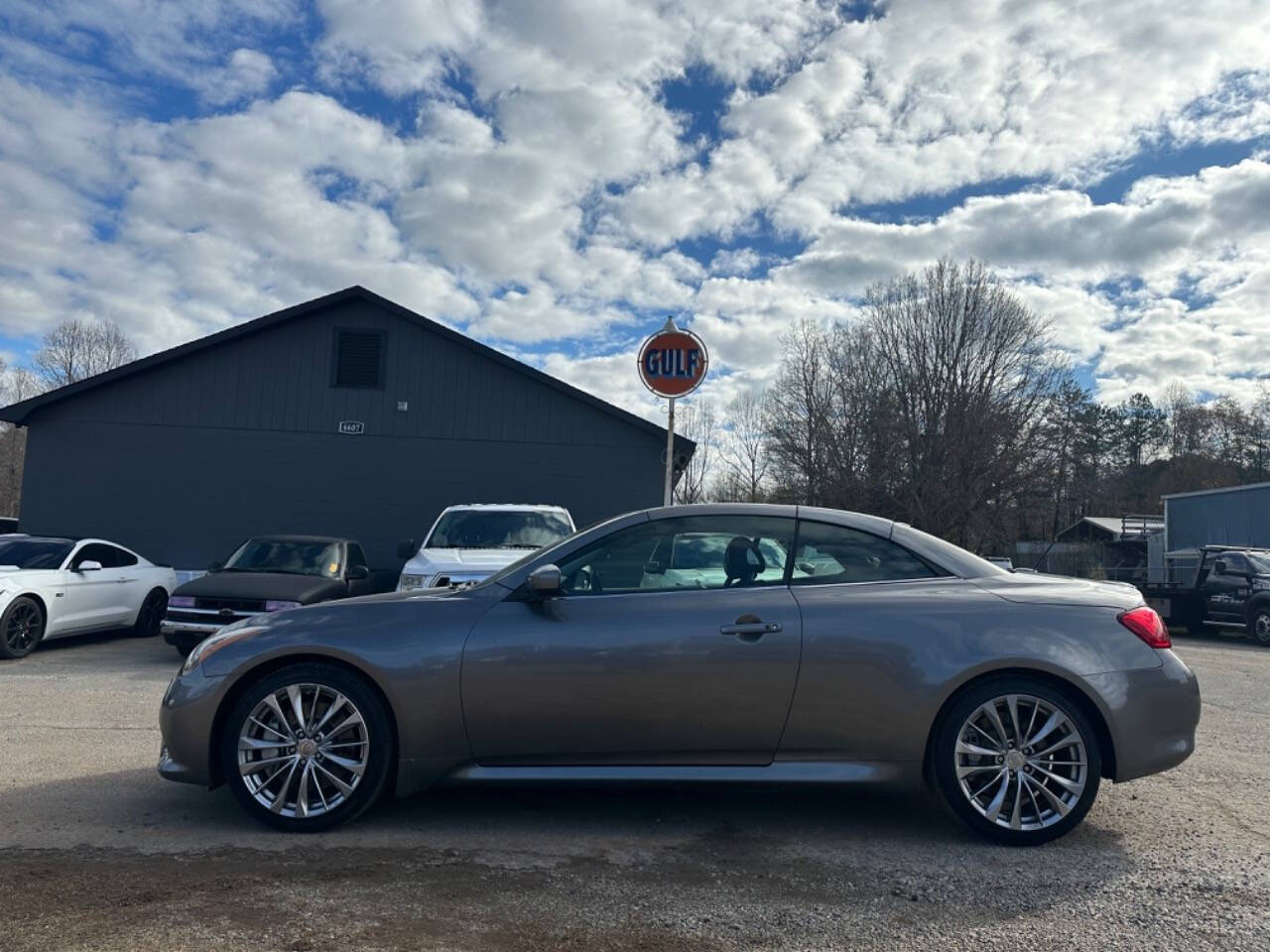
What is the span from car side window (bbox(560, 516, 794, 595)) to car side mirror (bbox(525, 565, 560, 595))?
13 cm

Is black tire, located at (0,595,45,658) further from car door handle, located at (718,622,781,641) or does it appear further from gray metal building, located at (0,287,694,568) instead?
car door handle, located at (718,622,781,641)

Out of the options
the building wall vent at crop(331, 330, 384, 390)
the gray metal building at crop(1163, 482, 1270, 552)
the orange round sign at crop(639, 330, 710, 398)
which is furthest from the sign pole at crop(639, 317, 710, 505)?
the gray metal building at crop(1163, 482, 1270, 552)

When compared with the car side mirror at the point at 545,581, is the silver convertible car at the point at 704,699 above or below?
below

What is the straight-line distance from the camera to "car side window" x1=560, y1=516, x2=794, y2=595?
14.9ft

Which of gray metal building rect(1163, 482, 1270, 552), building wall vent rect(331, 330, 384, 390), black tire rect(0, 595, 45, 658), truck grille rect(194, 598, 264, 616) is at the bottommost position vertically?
black tire rect(0, 595, 45, 658)

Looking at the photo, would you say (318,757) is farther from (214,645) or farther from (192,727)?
(214,645)

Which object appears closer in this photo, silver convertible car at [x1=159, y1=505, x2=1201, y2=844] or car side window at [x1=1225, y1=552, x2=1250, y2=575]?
silver convertible car at [x1=159, y1=505, x2=1201, y2=844]

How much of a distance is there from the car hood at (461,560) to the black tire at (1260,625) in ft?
44.3

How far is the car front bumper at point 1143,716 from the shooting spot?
427cm

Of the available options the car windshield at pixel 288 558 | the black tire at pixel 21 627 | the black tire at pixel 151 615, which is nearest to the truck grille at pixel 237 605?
the car windshield at pixel 288 558

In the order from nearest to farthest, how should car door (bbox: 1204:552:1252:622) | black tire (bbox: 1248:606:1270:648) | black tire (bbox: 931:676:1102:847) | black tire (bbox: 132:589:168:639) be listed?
black tire (bbox: 931:676:1102:847), black tire (bbox: 132:589:168:639), black tire (bbox: 1248:606:1270:648), car door (bbox: 1204:552:1252:622)

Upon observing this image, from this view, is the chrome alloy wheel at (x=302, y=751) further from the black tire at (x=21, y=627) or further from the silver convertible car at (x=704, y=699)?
the black tire at (x=21, y=627)

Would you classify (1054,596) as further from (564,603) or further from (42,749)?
(42,749)

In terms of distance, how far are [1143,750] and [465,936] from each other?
308 centimetres
